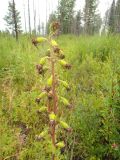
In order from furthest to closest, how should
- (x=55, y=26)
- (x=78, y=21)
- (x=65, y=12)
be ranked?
(x=78, y=21) < (x=65, y=12) < (x=55, y=26)

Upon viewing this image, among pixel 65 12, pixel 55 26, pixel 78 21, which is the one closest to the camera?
pixel 55 26

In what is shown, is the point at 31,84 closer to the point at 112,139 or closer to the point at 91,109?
the point at 91,109

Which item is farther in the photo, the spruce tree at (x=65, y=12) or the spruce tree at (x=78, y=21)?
the spruce tree at (x=78, y=21)

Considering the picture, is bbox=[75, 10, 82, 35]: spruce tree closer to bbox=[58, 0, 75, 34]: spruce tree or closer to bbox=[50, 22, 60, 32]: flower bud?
bbox=[58, 0, 75, 34]: spruce tree

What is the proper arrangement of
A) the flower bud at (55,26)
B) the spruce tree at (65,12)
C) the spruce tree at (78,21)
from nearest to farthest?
the flower bud at (55,26), the spruce tree at (65,12), the spruce tree at (78,21)

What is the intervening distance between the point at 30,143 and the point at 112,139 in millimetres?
870

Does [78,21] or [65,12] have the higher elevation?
[65,12]

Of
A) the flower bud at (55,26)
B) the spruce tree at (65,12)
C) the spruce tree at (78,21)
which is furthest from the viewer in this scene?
the spruce tree at (78,21)

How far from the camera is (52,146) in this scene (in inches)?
78.0

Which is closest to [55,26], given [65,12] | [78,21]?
[65,12]

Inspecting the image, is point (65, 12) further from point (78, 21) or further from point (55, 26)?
point (55, 26)

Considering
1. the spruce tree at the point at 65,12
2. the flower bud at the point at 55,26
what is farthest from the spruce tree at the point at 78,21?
the flower bud at the point at 55,26

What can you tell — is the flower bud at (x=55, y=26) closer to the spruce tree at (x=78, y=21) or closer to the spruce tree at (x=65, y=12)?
the spruce tree at (x=65, y=12)

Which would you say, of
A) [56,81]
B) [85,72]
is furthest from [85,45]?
[56,81]
